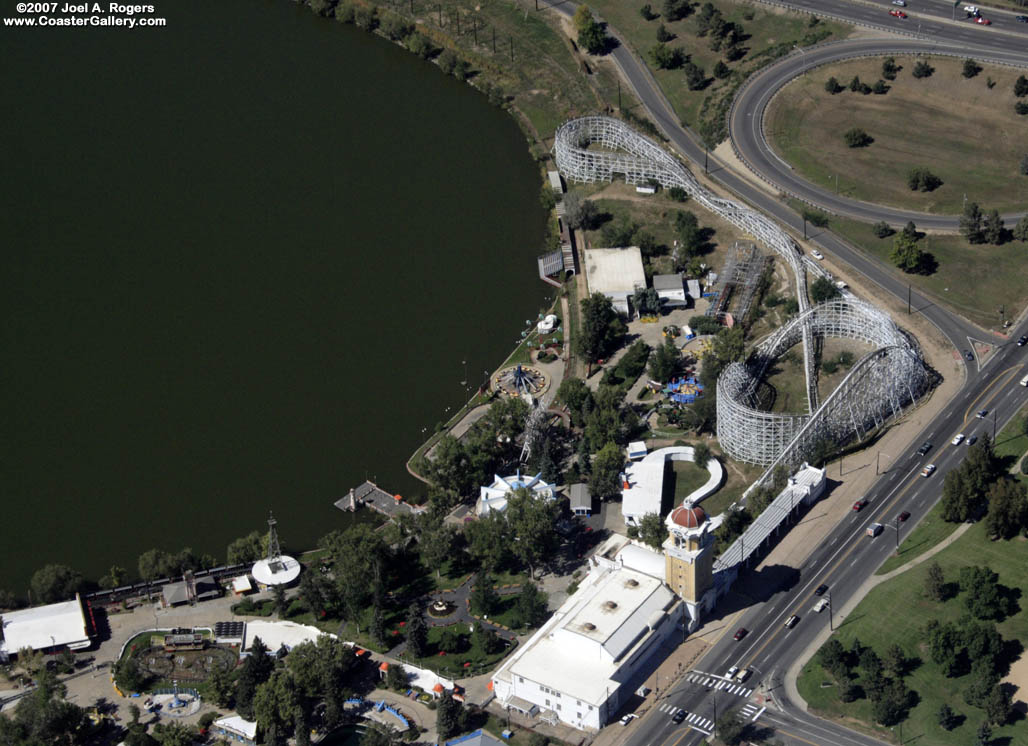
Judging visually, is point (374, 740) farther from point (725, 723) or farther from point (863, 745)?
point (863, 745)

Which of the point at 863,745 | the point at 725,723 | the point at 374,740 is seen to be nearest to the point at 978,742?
the point at 863,745

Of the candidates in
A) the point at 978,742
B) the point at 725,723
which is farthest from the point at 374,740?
the point at 978,742

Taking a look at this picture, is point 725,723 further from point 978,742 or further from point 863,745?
point 978,742

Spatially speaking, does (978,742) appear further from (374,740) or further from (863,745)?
(374,740)

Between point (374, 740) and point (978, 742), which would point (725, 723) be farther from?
point (374, 740)

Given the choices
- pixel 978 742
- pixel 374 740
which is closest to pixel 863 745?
pixel 978 742
